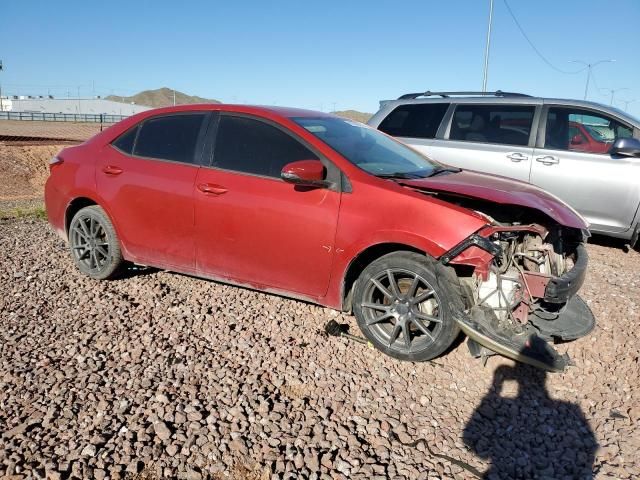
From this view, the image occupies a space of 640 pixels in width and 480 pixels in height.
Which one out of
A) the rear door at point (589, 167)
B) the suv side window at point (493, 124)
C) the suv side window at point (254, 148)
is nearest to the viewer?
the suv side window at point (254, 148)

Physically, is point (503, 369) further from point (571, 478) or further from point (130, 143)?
point (130, 143)

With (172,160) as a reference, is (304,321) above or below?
below

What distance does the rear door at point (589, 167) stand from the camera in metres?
6.24

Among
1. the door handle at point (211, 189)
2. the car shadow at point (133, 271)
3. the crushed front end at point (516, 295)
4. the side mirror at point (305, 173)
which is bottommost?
the car shadow at point (133, 271)

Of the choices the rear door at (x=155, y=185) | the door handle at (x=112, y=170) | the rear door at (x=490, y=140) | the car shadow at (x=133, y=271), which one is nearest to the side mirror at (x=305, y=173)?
the rear door at (x=155, y=185)

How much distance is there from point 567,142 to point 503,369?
161 inches

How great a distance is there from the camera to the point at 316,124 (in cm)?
433

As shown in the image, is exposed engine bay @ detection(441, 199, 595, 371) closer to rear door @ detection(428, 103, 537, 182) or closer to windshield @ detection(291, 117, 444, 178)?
windshield @ detection(291, 117, 444, 178)

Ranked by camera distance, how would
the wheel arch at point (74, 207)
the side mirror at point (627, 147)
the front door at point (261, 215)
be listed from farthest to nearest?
the side mirror at point (627, 147)
the wheel arch at point (74, 207)
the front door at point (261, 215)

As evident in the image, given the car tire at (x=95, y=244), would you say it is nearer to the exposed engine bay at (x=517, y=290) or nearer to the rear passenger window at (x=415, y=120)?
the exposed engine bay at (x=517, y=290)

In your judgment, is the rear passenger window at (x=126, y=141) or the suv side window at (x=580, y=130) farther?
the suv side window at (x=580, y=130)

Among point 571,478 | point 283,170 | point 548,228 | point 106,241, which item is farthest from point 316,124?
point 571,478

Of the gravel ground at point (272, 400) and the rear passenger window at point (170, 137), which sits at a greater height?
the rear passenger window at point (170, 137)

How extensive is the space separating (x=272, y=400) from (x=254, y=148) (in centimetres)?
200
